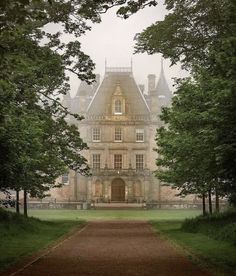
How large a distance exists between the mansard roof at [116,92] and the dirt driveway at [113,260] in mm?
57956

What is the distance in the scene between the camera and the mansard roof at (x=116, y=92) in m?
80.7

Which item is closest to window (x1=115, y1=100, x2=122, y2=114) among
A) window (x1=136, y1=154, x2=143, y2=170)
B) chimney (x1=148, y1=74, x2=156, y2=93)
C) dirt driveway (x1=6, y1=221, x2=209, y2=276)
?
chimney (x1=148, y1=74, x2=156, y2=93)

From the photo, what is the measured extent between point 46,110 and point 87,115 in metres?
52.8

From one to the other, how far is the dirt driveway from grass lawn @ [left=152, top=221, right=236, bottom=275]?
1.86ft

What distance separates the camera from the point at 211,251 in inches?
703

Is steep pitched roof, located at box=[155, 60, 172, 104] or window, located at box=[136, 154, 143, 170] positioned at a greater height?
steep pitched roof, located at box=[155, 60, 172, 104]

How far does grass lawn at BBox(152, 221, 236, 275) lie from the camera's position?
Result: 1434cm

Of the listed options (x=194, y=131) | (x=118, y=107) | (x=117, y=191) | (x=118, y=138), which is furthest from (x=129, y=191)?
(x=194, y=131)

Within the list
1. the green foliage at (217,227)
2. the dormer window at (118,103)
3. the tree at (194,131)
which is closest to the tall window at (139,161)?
the dormer window at (118,103)

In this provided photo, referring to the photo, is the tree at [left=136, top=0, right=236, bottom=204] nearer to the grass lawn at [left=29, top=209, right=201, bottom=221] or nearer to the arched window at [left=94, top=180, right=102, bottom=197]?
the grass lawn at [left=29, top=209, right=201, bottom=221]

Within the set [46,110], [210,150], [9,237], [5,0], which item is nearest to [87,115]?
[46,110]

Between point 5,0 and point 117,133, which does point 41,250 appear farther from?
point 117,133

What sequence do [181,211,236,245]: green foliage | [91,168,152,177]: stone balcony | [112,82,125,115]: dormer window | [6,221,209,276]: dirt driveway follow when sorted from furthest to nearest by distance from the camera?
[112,82,125,115]: dormer window, [91,168,152,177]: stone balcony, [181,211,236,245]: green foliage, [6,221,209,276]: dirt driveway

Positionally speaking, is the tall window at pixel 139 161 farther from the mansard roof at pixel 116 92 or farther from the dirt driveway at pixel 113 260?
the dirt driveway at pixel 113 260
